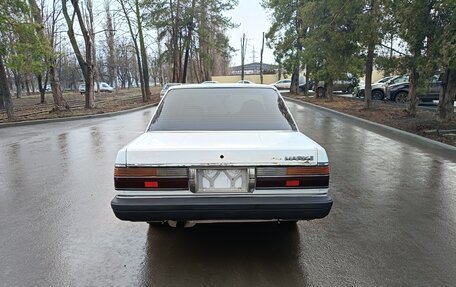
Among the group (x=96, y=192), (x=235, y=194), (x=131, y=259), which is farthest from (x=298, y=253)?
(x=96, y=192)

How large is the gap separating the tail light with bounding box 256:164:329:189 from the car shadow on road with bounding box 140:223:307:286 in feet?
2.43

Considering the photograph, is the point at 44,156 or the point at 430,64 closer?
the point at 44,156

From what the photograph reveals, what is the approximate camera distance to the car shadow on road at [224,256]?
327cm

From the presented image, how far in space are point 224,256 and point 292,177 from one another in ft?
3.39

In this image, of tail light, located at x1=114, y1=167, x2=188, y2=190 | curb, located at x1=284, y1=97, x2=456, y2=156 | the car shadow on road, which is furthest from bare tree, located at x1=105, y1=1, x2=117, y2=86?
tail light, located at x1=114, y1=167, x2=188, y2=190

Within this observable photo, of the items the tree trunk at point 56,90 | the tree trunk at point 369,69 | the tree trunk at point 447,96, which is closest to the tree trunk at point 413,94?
the tree trunk at point 447,96

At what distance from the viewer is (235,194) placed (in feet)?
11.0

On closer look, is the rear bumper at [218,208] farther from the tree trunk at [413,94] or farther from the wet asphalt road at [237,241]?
the tree trunk at [413,94]

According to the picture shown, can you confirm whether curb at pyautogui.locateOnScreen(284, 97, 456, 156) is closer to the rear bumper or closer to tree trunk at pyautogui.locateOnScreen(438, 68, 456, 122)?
tree trunk at pyautogui.locateOnScreen(438, 68, 456, 122)

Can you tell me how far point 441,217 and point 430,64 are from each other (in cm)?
659

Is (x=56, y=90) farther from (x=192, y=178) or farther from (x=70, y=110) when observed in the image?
(x=192, y=178)

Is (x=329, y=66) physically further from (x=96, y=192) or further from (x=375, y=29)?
(x=96, y=192)

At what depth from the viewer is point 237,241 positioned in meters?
4.05

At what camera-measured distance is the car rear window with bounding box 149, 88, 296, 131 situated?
14.1 feet
